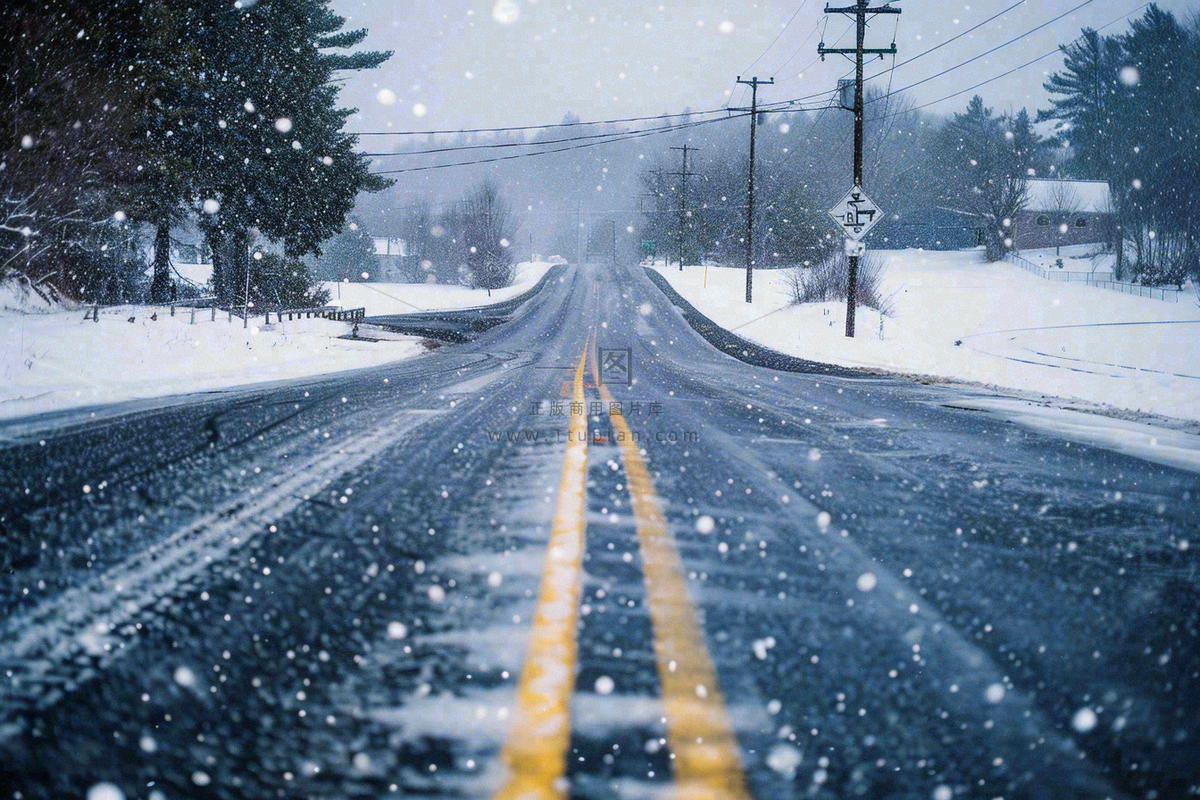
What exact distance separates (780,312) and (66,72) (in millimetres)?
24102

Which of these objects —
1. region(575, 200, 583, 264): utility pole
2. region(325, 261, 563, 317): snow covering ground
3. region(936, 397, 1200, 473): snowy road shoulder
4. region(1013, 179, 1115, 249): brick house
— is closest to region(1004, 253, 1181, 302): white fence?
region(1013, 179, 1115, 249): brick house

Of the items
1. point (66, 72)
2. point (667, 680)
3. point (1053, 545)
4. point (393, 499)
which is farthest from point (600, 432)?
point (66, 72)

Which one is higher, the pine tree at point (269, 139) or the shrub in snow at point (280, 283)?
the pine tree at point (269, 139)

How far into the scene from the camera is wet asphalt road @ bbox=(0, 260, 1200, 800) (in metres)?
1.68

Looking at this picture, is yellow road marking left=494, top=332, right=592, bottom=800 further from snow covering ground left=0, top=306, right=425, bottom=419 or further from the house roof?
the house roof

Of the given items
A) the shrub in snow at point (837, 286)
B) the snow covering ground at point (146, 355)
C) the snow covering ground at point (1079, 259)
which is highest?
the snow covering ground at point (1079, 259)

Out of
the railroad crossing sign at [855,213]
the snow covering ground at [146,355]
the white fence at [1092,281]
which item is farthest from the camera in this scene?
the white fence at [1092,281]

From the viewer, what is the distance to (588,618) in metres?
2.45

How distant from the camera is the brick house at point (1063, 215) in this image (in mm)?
73875

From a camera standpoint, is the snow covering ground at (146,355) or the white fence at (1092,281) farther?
the white fence at (1092,281)

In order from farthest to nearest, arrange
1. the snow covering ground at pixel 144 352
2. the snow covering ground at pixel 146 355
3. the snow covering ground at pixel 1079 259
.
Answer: the snow covering ground at pixel 1079 259, the snow covering ground at pixel 144 352, the snow covering ground at pixel 146 355

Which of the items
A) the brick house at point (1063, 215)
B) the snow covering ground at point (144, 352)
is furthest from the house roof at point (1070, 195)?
the snow covering ground at point (144, 352)

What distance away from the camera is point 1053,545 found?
3426mm

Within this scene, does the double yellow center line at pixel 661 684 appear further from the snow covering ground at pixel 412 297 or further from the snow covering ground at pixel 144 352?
the snow covering ground at pixel 412 297
